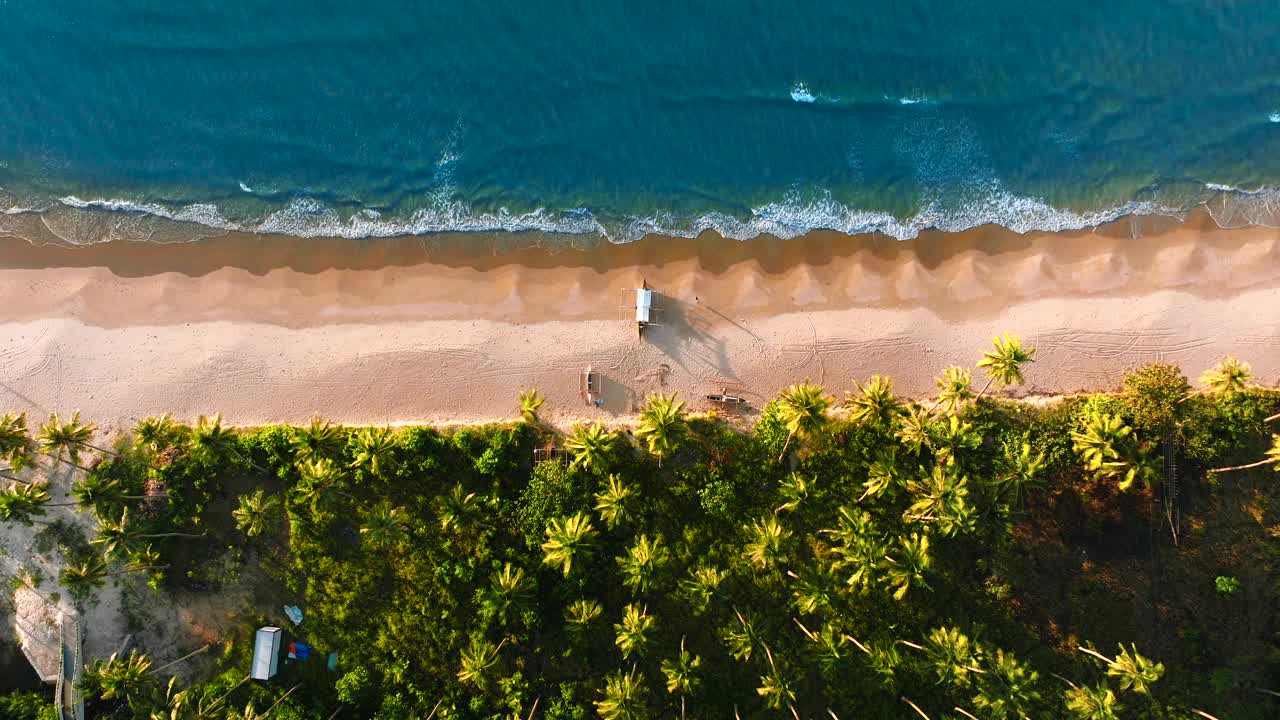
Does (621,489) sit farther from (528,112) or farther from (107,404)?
(107,404)

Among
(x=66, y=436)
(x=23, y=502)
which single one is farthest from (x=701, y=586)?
(x=23, y=502)

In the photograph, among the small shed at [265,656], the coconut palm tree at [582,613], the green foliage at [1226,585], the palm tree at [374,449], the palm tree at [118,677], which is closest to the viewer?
the palm tree at [118,677]

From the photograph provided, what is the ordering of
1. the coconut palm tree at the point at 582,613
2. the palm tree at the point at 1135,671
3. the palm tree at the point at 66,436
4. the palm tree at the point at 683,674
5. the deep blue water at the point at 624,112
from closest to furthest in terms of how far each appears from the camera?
the palm tree at the point at 1135,671, the palm tree at the point at 66,436, the palm tree at the point at 683,674, the coconut palm tree at the point at 582,613, the deep blue water at the point at 624,112

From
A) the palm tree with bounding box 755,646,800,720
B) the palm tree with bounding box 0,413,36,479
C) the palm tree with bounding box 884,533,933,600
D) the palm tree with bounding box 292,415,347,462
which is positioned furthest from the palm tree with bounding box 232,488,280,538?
the palm tree with bounding box 884,533,933,600

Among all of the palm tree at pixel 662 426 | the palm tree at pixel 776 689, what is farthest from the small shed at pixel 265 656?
the palm tree at pixel 776 689

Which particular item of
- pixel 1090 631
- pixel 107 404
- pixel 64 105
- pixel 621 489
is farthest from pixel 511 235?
pixel 1090 631

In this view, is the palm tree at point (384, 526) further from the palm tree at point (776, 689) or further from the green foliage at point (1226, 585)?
the green foliage at point (1226, 585)

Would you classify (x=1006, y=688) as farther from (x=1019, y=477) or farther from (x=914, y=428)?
(x=914, y=428)
